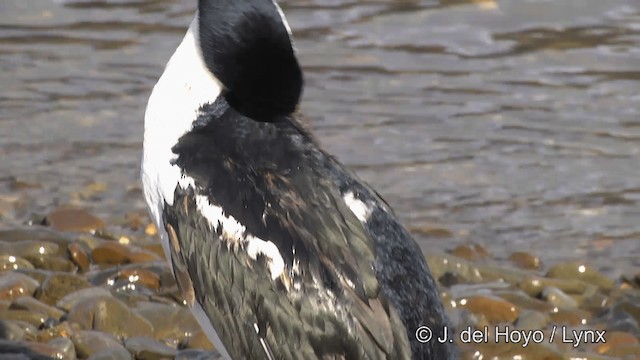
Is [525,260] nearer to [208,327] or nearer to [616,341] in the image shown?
[616,341]

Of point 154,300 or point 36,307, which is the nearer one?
point 36,307

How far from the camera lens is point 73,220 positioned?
7980 millimetres

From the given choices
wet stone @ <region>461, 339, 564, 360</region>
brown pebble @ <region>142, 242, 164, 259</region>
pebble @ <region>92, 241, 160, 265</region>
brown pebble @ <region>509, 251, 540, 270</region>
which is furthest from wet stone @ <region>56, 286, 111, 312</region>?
brown pebble @ <region>509, 251, 540, 270</region>

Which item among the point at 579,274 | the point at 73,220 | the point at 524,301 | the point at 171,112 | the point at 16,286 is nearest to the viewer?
the point at 171,112

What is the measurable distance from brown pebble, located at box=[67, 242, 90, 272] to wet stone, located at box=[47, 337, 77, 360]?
3.78 feet

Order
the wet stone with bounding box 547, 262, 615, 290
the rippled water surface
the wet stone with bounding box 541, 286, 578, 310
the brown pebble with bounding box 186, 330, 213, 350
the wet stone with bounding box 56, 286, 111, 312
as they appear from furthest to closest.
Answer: the rippled water surface < the wet stone with bounding box 547, 262, 615, 290 < the wet stone with bounding box 541, 286, 578, 310 < the wet stone with bounding box 56, 286, 111, 312 < the brown pebble with bounding box 186, 330, 213, 350

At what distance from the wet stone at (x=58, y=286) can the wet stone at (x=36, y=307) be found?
216 mm

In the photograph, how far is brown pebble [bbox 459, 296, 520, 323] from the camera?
690 centimetres

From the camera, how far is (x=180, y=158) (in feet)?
Answer: 17.4

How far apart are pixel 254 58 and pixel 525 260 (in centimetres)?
319

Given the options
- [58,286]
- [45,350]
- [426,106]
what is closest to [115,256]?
[58,286]

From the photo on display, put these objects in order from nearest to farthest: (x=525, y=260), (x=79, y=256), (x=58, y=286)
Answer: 1. (x=58, y=286)
2. (x=79, y=256)
3. (x=525, y=260)

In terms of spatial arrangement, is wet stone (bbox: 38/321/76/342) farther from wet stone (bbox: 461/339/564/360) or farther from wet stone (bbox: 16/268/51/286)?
wet stone (bbox: 461/339/564/360)

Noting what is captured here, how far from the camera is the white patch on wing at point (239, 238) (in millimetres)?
5082
